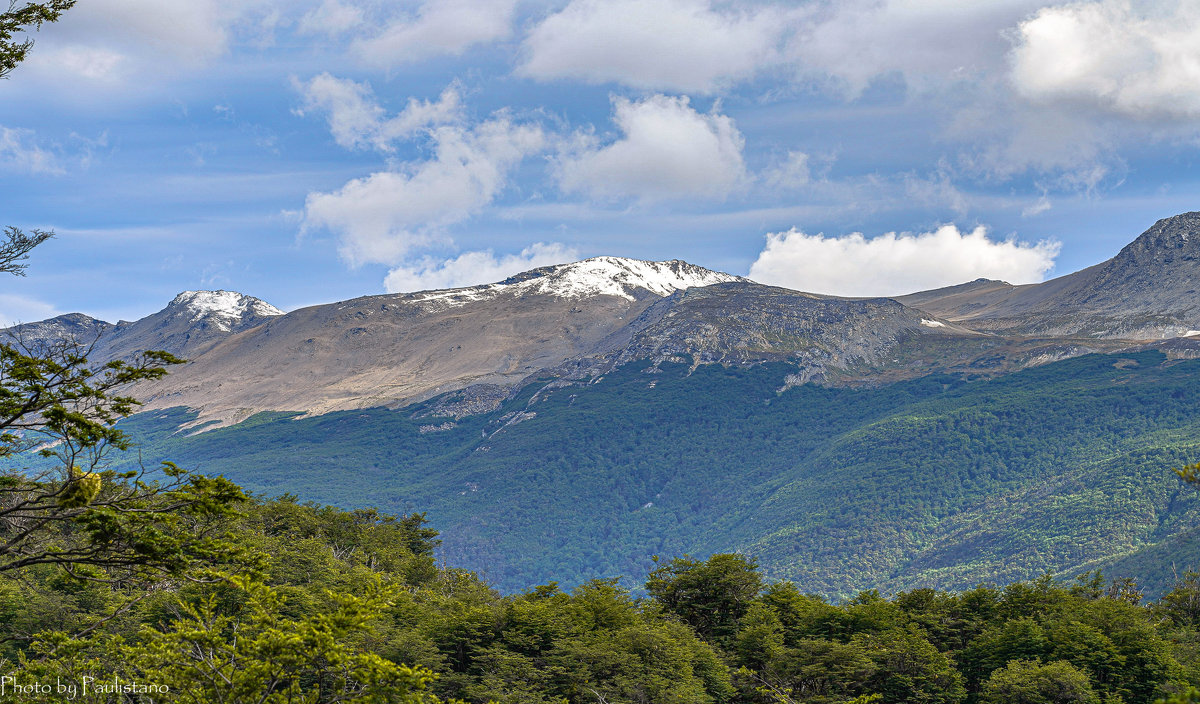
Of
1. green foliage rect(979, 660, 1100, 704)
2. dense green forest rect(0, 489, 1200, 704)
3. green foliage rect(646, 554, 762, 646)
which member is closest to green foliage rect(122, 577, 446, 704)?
dense green forest rect(0, 489, 1200, 704)

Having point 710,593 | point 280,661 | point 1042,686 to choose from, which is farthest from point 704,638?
point 280,661

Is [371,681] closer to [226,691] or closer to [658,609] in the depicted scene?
[226,691]

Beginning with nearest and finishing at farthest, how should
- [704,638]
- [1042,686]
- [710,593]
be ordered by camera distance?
[1042,686] → [704,638] → [710,593]

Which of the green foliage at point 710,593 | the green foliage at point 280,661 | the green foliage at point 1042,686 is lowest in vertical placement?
the green foliage at point 1042,686

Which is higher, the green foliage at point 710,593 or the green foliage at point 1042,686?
the green foliage at point 710,593

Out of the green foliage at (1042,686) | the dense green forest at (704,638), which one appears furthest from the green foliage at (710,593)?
the green foliage at (1042,686)

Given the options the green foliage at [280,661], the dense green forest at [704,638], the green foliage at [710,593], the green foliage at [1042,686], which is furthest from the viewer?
the green foliage at [710,593]

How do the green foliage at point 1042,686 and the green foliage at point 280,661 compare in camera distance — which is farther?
the green foliage at point 1042,686

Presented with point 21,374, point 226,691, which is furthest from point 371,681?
point 21,374

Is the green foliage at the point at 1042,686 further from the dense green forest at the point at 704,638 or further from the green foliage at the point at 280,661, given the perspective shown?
the green foliage at the point at 280,661

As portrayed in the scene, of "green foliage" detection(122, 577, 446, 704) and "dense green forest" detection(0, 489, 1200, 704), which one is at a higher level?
"green foliage" detection(122, 577, 446, 704)

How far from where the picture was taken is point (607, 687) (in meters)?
58.1

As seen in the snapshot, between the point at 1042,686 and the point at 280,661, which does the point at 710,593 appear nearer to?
the point at 1042,686

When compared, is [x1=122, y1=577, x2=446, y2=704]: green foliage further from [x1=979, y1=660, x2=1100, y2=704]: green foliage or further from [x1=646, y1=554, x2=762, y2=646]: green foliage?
[x1=646, y1=554, x2=762, y2=646]: green foliage
